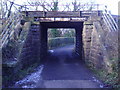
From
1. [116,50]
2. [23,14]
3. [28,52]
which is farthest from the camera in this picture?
[23,14]

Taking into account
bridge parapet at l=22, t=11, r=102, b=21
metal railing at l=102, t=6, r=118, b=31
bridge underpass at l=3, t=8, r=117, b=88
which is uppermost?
bridge parapet at l=22, t=11, r=102, b=21

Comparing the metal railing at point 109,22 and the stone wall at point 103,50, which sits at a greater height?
the metal railing at point 109,22

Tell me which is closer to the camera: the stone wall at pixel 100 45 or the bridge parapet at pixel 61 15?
the stone wall at pixel 100 45

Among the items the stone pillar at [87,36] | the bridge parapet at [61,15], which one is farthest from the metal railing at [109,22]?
the stone pillar at [87,36]

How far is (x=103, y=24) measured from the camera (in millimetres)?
12484

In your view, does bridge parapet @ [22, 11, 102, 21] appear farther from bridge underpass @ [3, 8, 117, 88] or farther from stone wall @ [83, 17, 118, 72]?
stone wall @ [83, 17, 118, 72]

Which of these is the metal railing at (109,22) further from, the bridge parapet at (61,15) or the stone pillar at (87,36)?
the stone pillar at (87,36)

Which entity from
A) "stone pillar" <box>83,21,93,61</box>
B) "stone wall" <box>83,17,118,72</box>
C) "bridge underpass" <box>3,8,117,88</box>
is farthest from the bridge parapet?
"stone wall" <box>83,17,118,72</box>

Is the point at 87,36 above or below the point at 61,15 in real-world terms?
below

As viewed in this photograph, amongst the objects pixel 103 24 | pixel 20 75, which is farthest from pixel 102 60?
pixel 20 75

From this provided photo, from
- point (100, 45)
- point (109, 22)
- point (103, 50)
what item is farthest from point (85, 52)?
point (103, 50)

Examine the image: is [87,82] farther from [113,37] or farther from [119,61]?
[113,37]

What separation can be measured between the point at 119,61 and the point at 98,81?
138 centimetres

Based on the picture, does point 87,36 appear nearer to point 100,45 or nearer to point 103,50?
point 100,45
